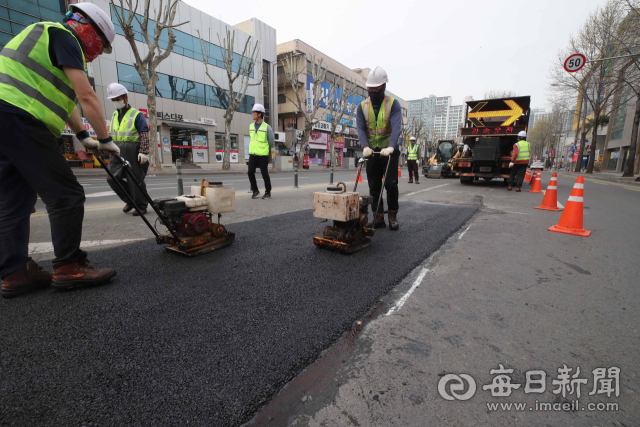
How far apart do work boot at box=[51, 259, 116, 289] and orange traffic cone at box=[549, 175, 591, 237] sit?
5.64 meters

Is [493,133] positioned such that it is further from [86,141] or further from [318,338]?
[86,141]

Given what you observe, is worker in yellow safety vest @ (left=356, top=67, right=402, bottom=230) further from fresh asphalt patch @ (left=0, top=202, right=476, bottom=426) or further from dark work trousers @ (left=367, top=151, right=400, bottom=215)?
fresh asphalt patch @ (left=0, top=202, right=476, bottom=426)

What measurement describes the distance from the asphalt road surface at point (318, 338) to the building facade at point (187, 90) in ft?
72.1

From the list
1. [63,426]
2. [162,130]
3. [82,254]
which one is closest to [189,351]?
[63,426]

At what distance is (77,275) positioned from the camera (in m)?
2.17

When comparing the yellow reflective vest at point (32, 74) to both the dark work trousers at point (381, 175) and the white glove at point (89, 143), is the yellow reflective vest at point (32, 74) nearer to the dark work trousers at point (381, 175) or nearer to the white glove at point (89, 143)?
the white glove at point (89, 143)

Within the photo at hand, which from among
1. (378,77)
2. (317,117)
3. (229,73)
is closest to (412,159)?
(378,77)

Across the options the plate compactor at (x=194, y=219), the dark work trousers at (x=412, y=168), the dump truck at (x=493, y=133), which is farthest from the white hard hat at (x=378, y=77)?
the dark work trousers at (x=412, y=168)

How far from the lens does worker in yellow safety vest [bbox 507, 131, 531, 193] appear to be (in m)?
9.50

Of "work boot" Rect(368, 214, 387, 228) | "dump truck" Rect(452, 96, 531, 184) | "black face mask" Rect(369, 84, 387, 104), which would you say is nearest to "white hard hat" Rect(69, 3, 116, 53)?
"black face mask" Rect(369, 84, 387, 104)

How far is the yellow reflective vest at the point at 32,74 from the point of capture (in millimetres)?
1875

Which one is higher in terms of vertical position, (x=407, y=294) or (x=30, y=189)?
(x=30, y=189)

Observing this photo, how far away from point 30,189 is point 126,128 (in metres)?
2.73

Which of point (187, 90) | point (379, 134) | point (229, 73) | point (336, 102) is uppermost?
point (336, 102)
